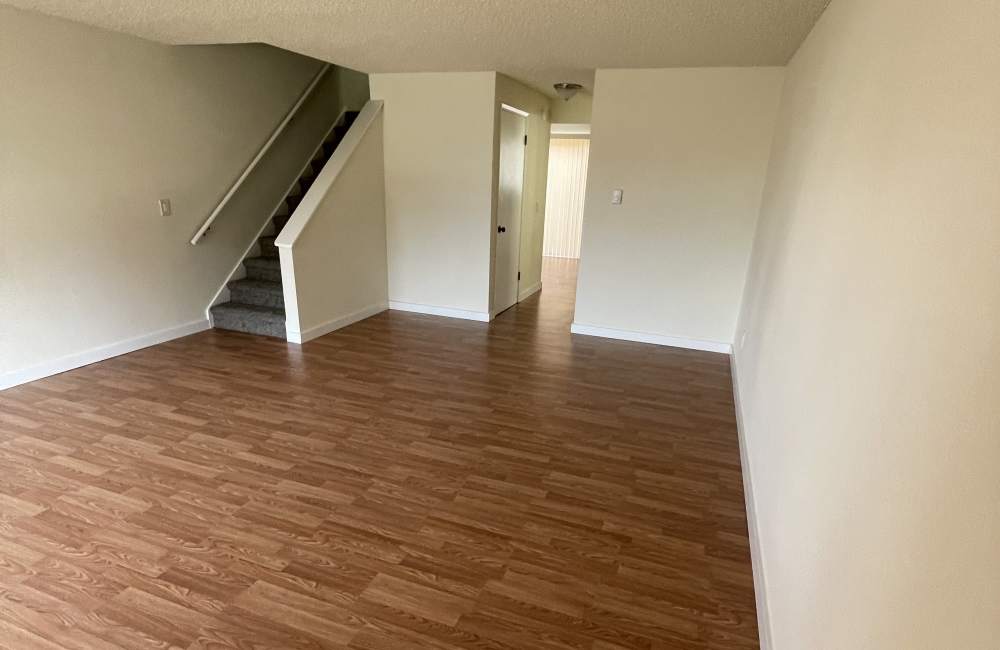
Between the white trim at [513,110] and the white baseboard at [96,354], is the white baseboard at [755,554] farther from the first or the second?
the white baseboard at [96,354]

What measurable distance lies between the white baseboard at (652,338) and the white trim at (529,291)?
4.19 ft

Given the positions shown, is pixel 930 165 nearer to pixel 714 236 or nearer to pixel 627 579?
pixel 627 579

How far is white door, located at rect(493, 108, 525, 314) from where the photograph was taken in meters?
5.06

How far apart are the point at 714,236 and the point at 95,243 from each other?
190 inches

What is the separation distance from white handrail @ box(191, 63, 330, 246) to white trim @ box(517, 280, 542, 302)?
10.0 feet

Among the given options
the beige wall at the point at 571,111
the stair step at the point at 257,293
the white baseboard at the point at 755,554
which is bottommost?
the white baseboard at the point at 755,554

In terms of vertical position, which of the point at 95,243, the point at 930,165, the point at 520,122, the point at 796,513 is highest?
the point at 520,122

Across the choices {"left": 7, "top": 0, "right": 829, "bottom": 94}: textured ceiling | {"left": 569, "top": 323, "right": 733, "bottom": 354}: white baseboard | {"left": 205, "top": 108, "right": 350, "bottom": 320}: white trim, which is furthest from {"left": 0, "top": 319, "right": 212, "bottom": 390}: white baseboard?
{"left": 569, "top": 323, "right": 733, "bottom": 354}: white baseboard

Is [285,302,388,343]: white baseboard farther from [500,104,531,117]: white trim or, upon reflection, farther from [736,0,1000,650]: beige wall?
[736,0,1000,650]: beige wall

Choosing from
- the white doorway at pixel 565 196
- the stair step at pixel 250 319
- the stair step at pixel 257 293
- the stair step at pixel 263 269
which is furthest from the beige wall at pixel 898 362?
the white doorway at pixel 565 196

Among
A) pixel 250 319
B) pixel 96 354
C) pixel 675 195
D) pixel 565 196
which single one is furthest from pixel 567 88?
pixel 565 196

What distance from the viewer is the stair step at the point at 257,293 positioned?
4754 mm

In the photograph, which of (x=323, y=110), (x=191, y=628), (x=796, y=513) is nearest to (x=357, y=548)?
(x=191, y=628)

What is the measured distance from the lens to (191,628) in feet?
5.53
